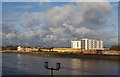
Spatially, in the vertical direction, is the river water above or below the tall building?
below

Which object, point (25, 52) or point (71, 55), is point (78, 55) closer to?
point (71, 55)

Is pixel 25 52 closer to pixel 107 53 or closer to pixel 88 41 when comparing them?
pixel 88 41

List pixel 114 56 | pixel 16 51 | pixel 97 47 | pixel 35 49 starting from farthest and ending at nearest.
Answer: pixel 16 51 → pixel 35 49 → pixel 97 47 → pixel 114 56

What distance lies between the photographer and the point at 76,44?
2142 cm

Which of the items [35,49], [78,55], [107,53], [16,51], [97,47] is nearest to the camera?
[107,53]

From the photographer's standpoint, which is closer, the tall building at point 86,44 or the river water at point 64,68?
the river water at point 64,68

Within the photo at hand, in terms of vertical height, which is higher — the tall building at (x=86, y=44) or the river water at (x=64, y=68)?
the tall building at (x=86, y=44)

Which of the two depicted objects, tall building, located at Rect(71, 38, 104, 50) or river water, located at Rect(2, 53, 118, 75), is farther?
tall building, located at Rect(71, 38, 104, 50)

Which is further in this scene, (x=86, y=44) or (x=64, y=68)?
(x=86, y=44)

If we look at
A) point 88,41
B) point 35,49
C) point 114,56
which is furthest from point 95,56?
point 35,49

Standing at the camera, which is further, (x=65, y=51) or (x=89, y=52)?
(x=65, y=51)

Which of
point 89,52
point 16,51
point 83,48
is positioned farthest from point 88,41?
point 16,51

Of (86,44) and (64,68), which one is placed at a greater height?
(86,44)

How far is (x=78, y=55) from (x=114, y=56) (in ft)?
13.3
